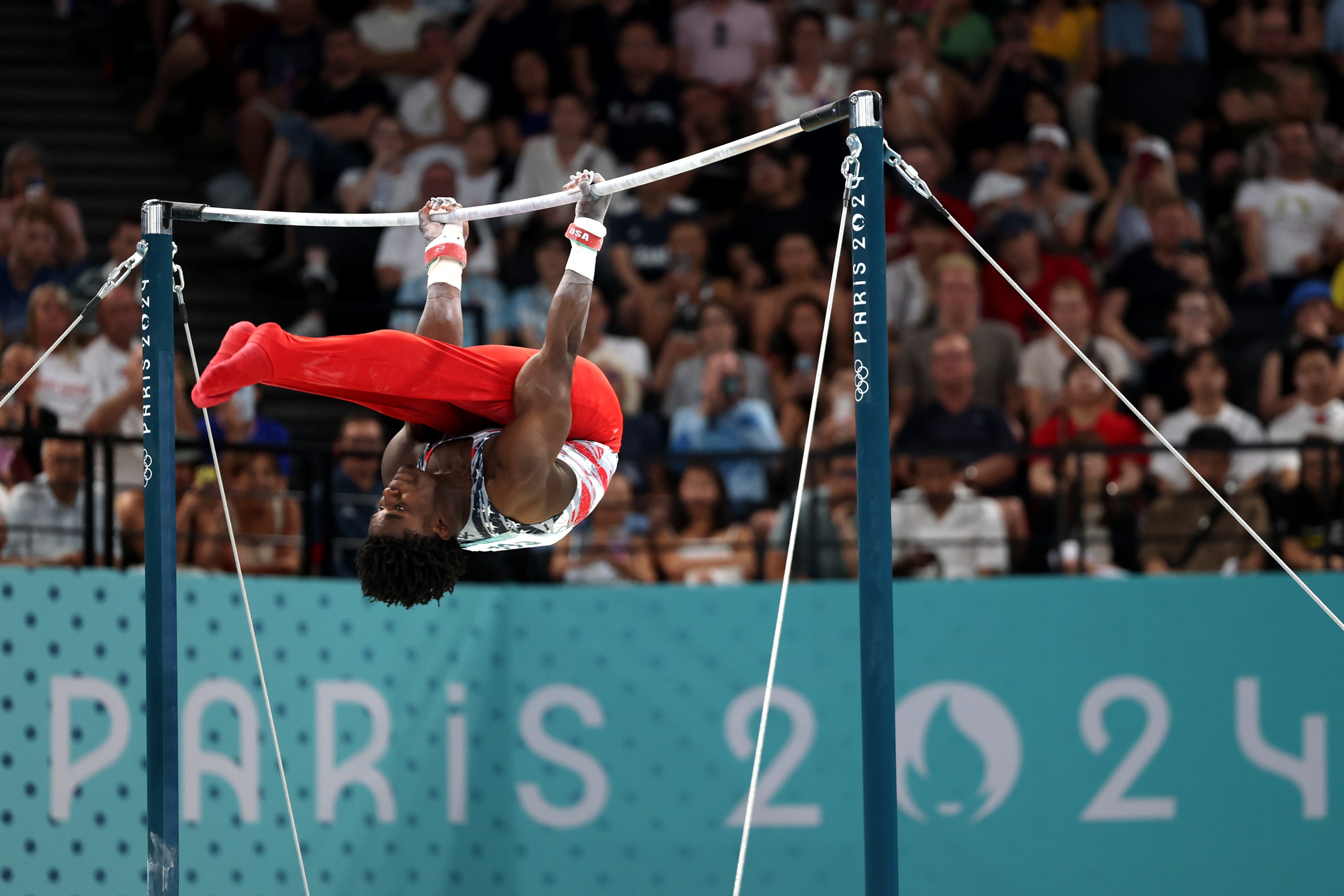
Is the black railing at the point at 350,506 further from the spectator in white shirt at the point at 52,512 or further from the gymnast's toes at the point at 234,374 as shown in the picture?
the gymnast's toes at the point at 234,374

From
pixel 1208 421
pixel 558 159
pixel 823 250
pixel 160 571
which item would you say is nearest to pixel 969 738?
pixel 1208 421

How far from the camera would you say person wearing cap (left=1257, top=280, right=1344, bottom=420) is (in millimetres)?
7484

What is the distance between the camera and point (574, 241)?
4.46 metres

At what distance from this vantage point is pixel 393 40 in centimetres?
962

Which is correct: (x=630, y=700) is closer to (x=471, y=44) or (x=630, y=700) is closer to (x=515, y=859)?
(x=515, y=859)

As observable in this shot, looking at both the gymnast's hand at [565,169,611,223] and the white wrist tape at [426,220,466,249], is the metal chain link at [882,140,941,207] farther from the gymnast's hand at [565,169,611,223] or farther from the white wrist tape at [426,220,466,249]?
the white wrist tape at [426,220,466,249]

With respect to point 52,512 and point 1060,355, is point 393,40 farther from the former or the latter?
point 1060,355

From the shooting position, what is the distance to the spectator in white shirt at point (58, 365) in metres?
6.87

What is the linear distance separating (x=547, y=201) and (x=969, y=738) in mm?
3347

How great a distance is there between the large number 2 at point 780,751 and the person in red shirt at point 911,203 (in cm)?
273

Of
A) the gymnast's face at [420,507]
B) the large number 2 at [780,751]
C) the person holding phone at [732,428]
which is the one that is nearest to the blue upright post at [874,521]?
the gymnast's face at [420,507]

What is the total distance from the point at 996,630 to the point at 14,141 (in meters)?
6.19

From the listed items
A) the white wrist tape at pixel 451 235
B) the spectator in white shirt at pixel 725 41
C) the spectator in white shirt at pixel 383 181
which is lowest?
the white wrist tape at pixel 451 235

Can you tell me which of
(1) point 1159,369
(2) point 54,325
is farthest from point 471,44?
(1) point 1159,369
